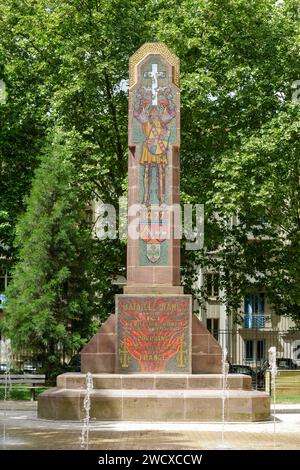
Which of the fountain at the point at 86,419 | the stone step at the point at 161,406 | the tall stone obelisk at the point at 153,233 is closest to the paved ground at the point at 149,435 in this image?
the fountain at the point at 86,419

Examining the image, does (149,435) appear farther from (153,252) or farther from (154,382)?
(153,252)

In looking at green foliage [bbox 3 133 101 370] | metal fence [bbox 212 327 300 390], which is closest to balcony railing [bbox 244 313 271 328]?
metal fence [bbox 212 327 300 390]

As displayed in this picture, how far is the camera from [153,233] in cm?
2067

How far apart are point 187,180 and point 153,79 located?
1041 cm

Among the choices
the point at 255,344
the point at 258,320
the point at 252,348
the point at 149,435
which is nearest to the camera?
the point at 149,435

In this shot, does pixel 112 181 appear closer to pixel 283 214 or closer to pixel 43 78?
pixel 43 78

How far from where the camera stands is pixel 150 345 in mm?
20000

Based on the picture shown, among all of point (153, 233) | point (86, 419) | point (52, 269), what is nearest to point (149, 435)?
point (86, 419)

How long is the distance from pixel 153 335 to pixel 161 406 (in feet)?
6.15

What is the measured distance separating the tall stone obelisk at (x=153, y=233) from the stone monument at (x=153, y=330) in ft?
0.07

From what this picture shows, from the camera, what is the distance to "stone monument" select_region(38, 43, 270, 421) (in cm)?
1878

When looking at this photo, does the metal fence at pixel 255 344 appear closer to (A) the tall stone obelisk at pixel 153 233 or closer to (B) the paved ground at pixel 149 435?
(A) the tall stone obelisk at pixel 153 233

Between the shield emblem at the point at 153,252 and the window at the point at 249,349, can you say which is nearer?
the shield emblem at the point at 153,252

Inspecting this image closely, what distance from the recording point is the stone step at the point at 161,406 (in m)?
18.7
